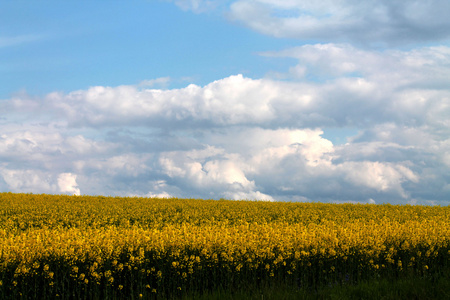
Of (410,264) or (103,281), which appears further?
(410,264)

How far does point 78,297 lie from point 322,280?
6.86 m

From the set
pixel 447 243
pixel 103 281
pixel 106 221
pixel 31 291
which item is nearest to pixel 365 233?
pixel 447 243

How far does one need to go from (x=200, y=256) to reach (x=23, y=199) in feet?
68.1

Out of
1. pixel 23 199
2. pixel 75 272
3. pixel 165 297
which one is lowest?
pixel 165 297

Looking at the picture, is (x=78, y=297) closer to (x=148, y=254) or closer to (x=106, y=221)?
(x=148, y=254)

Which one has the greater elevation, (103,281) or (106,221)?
(106,221)

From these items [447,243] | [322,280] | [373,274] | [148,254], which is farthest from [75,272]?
[447,243]

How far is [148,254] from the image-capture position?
10.8 m

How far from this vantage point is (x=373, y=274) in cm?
1252

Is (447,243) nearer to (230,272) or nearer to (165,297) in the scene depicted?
(230,272)

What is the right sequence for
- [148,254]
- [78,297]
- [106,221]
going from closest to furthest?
1. [78,297]
2. [148,254]
3. [106,221]

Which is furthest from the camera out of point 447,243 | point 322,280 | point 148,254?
point 447,243

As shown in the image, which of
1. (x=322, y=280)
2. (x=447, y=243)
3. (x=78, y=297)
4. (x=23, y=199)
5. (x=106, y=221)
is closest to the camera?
(x=78, y=297)

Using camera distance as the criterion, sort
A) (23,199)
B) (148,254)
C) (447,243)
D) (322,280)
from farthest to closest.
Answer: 1. (23,199)
2. (447,243)
3. (322,280)
4. (148,254)
